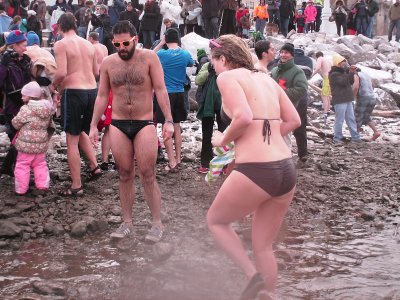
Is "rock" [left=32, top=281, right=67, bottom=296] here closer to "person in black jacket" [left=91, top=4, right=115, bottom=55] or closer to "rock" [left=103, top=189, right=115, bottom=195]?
"rock" [left=103, top=189, right=115, bottom=195]

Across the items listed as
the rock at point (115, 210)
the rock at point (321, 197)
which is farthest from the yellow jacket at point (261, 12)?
the rock at point (115, 210)

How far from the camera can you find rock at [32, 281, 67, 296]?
457 cm

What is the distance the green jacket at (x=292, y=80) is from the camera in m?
8.12

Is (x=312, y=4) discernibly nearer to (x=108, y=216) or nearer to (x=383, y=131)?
(x=383, y=131)

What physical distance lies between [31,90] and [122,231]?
6.87 feet

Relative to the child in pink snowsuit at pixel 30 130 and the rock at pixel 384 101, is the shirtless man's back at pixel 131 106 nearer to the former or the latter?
the child in pink snowsuit at pixel 30 130

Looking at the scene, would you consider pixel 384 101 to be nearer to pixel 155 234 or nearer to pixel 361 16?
pixel 361 16

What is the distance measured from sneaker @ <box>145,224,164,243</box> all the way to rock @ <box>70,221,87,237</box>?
0.68 metres

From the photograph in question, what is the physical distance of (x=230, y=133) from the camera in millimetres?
3889

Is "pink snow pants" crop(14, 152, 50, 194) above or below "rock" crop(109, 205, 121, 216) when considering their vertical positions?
above

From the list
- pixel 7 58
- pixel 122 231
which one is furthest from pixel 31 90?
pixel 122 231

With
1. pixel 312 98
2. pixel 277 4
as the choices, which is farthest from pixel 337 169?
pixel 277 4

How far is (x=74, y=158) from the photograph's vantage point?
22.9ft

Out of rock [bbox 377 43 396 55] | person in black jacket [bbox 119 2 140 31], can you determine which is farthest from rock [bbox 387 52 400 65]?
person in black jacket [bbox 119 2 140 31]
